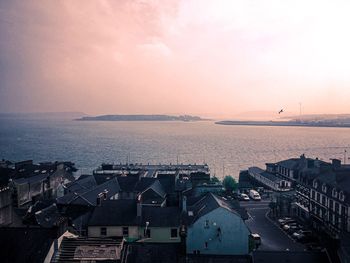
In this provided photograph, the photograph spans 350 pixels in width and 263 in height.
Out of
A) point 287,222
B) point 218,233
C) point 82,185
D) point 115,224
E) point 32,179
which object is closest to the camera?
point 218,233

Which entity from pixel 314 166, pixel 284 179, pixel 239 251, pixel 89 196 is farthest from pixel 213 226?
pixel 284 179

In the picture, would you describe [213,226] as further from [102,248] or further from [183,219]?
[102,248]

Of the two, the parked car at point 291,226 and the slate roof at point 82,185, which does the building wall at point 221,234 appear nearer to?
the parked car at point 291,226

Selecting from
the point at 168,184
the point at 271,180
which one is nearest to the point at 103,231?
the point at 168,184

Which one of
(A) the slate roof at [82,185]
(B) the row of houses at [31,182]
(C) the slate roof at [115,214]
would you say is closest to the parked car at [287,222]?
(C) the slate roof at [115,214]

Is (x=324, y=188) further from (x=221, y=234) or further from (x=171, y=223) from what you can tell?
(x=171, y=223)

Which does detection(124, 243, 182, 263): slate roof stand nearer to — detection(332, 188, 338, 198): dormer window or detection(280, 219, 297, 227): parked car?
detection(332, 188, 338, 198): dormer window
